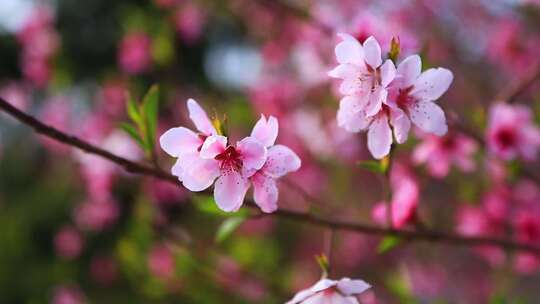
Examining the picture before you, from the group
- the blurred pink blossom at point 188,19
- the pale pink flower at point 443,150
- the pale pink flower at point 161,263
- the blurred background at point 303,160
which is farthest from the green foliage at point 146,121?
the blurred pink blossom at point 188,19

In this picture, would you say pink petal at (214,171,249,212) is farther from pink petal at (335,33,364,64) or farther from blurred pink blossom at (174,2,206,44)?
blurred pink blossom at (174,2,206,44)

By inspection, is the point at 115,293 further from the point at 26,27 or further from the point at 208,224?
the point at 26,27

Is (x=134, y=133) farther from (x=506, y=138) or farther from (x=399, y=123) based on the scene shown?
(x=506, y=138)

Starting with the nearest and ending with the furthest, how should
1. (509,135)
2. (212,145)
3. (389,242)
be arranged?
(212,145), (389,242), (509,135)

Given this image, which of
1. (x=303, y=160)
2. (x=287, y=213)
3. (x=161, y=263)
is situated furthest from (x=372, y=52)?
(x=303, y=160)

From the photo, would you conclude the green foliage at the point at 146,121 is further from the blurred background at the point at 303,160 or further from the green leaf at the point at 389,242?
the green leaf at the point at 389,242

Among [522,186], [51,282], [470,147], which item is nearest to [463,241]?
[470,147]
